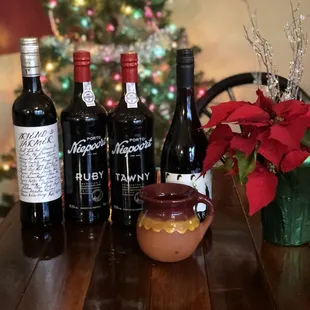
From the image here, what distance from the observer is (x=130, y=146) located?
105cm

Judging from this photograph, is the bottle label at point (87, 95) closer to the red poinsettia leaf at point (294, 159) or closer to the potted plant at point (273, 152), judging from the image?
the potted plant at point (273, 152)

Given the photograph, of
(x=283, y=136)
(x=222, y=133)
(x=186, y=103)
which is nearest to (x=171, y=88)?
(x=186, y=103)

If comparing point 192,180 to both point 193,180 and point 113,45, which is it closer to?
point 193,180

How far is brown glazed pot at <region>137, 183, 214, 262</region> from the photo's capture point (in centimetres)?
92

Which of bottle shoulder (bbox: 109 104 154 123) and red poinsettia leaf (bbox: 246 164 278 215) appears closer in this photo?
red poinsettia leaf (bbox: 246 164 278 215)

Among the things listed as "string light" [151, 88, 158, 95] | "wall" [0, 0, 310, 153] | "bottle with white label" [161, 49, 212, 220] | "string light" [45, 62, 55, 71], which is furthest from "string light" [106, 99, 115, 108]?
"bottle with white label" [161, 49, 212, 220]

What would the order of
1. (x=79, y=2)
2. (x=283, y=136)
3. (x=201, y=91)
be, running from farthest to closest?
(x=201, y=91)
(x=79, y=2)
(x=283, y=136)

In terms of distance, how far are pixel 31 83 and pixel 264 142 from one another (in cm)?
46

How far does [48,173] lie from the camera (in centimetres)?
107

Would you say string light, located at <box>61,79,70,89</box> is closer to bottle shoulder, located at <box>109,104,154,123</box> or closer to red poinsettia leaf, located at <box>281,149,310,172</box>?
bottle shoulder, located at <box>109,104,154,123</box>

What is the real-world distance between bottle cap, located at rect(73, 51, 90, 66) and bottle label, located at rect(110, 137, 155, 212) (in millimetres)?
165

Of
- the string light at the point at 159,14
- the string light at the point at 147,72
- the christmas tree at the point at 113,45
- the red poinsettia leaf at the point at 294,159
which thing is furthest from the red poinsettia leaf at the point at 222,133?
the string light at the point at 159,14

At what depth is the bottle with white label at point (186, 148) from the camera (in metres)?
1.06

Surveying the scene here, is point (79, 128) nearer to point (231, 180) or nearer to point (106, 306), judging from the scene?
point (106, 306)
